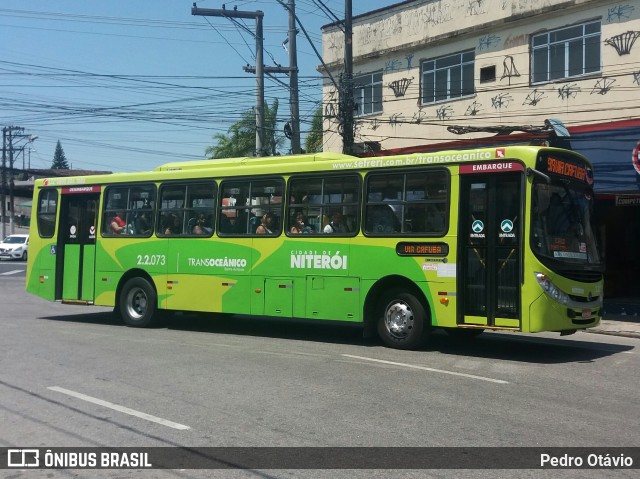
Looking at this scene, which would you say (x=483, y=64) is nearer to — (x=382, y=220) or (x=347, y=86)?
(x=347, y=86)

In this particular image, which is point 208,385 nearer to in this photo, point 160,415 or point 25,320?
point 160,415

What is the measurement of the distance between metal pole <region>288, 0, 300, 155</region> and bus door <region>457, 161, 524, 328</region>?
44.9 feet

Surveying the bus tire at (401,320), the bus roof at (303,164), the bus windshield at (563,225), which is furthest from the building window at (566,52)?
the bus tire at (401,320)

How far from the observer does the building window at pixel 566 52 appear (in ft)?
61.9

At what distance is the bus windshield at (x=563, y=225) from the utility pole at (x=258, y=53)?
1501 centimetres

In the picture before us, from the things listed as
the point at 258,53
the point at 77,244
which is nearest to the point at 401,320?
the point at 77,244

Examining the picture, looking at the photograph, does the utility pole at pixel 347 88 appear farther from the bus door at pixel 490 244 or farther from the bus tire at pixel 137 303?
the bus door at pixel 490 244

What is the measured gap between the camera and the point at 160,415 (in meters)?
7.18

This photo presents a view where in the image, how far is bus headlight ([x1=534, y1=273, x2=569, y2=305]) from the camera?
10.1m

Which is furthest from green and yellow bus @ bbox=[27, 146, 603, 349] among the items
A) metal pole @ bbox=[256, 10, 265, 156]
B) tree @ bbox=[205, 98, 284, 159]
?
tree @ bbox=[205, 98, 284, 159]

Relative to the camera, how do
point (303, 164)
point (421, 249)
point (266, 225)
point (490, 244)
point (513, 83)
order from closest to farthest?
point (490, 244) < point (421, 249) < point (303, 164) < point (266, 225) < point (513, 83)

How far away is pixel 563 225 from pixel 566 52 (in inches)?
414

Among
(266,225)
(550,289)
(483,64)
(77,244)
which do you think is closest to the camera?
(550,289)

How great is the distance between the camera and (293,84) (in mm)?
24531
